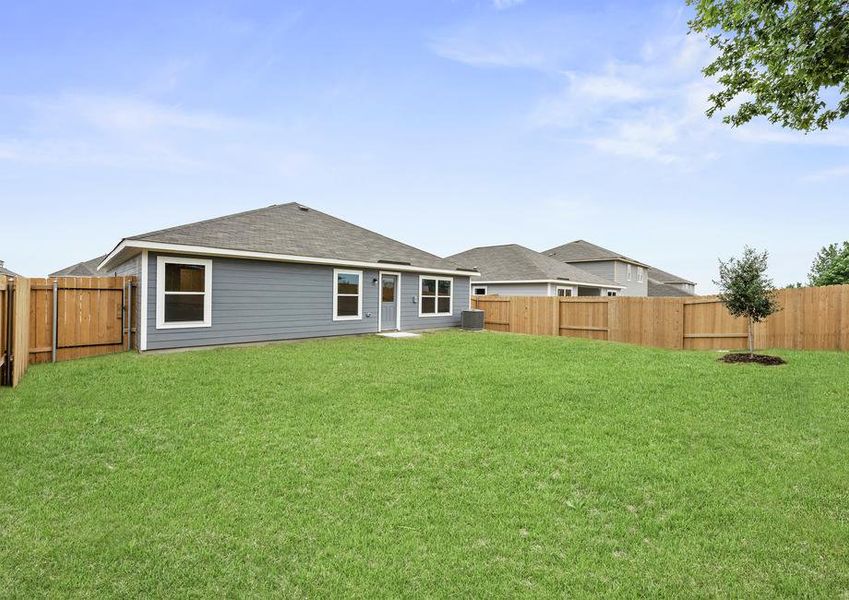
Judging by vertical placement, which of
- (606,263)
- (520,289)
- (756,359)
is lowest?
(756,359)

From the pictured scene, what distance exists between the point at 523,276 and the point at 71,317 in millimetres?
21116

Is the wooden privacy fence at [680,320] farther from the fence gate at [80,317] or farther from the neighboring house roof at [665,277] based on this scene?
the neighboring house roof at [665,277]

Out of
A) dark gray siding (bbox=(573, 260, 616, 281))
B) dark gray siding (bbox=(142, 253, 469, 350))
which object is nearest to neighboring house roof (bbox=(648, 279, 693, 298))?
dark gray siding (bbox=(573, 260, 616, 281))

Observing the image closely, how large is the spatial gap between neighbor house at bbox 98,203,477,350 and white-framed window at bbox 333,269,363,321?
36 millimetres

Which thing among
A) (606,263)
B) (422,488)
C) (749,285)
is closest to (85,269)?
(422,488)

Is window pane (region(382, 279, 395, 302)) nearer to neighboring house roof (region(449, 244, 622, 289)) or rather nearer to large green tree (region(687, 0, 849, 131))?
neighboring house roof (region(449, 244, 622, 289))

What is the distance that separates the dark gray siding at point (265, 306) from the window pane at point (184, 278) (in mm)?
336

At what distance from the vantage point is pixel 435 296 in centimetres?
1902

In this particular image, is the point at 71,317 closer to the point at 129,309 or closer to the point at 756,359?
the point at 129,309

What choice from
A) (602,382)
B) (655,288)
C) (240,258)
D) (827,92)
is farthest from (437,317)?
(655,288)

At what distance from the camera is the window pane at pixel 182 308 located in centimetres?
1152

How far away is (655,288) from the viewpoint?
45406 millimetres

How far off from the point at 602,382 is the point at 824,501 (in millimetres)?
4510

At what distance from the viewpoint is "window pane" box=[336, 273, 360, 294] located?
15.4 metres
